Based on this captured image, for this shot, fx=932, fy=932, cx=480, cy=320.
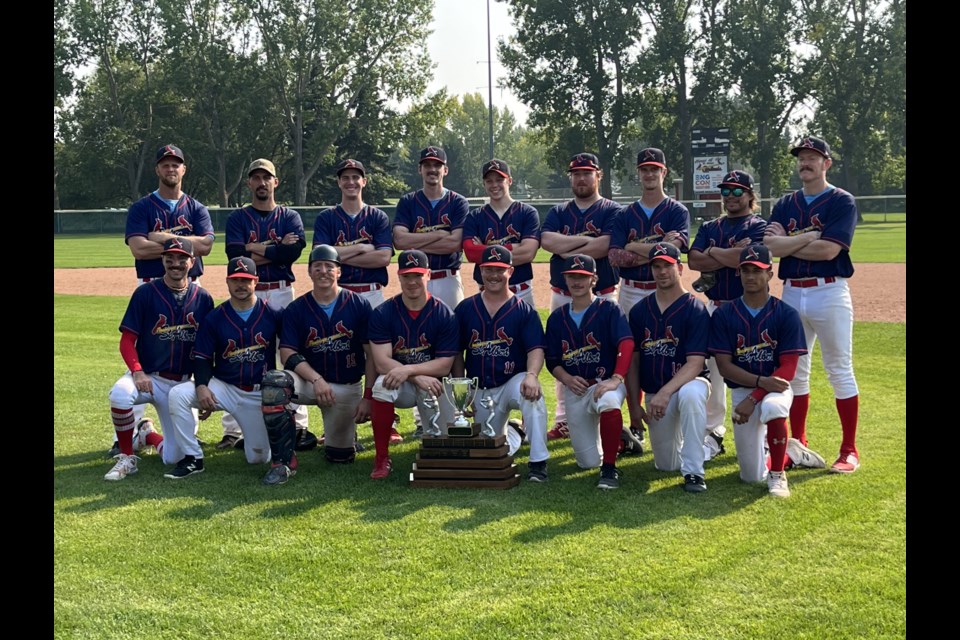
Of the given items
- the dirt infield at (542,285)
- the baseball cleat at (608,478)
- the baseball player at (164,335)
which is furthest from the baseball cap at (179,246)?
the dirt infield at (542,285)

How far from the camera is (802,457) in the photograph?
6234 mm

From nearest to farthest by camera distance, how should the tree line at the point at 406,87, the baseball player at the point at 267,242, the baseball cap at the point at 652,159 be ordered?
the baseball cap at the point at 652,159 → the baseball player at the point at 267,242 → the tree line at the point at 406,87

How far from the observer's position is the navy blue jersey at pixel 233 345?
657 centimetres

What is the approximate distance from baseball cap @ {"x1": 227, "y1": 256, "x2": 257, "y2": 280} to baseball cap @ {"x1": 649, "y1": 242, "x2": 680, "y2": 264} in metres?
2.79

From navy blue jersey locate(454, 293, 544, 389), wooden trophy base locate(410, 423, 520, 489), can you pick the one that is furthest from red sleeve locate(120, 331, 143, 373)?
navy blue jersey locate(454, 293, 544, 389)

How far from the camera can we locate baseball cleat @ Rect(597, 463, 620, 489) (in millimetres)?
5855

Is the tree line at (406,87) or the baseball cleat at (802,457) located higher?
the tree line at (406,87)

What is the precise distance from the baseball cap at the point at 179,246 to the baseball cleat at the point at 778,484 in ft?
13.9

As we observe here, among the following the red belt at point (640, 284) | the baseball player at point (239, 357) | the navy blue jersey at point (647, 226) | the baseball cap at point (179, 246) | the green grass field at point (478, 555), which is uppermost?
the navy blue jersey at point (647, 226)

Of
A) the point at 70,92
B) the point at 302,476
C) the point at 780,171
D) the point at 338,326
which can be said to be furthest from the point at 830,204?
the point at 70,92

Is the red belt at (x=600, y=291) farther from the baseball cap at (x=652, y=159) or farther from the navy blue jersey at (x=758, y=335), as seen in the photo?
the navy blue jersey at (x=758, y=335)

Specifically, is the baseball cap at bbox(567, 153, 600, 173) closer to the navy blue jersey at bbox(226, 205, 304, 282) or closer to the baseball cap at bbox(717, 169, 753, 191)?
the baseball cap at bbox(717, 169, 753, 191)
